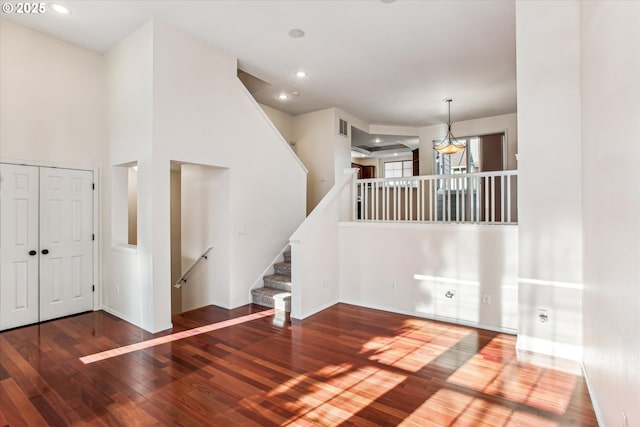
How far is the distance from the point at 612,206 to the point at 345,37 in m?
3.76

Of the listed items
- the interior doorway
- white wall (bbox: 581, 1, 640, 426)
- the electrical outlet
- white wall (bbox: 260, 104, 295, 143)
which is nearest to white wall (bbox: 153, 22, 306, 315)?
the interior doorway

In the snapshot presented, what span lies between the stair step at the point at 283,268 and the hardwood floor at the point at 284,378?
1469mm

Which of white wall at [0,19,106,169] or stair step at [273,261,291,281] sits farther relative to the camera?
stair step at [273,261,291,281]

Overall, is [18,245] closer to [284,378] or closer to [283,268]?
[283,268]

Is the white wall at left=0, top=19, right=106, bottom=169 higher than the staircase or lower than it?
higher

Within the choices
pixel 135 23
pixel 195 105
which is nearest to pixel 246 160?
pixel 195 105

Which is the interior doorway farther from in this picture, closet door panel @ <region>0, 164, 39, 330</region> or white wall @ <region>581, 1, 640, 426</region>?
white wall @ <region>581, 1, 640, 426</region>

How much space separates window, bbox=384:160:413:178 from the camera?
1252 cm

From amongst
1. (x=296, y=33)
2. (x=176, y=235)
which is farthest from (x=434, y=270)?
(x=176, y=235)

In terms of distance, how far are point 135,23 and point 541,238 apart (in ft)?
18.4

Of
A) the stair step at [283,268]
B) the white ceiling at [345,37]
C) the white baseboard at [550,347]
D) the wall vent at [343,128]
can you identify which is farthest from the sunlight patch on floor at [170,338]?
the wall vent at [343,128]

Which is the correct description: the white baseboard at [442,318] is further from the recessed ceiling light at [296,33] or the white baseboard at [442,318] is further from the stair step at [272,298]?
the recessed ceiling light at [296,33]

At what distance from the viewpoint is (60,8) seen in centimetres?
380

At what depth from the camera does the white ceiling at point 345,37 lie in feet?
12.5
